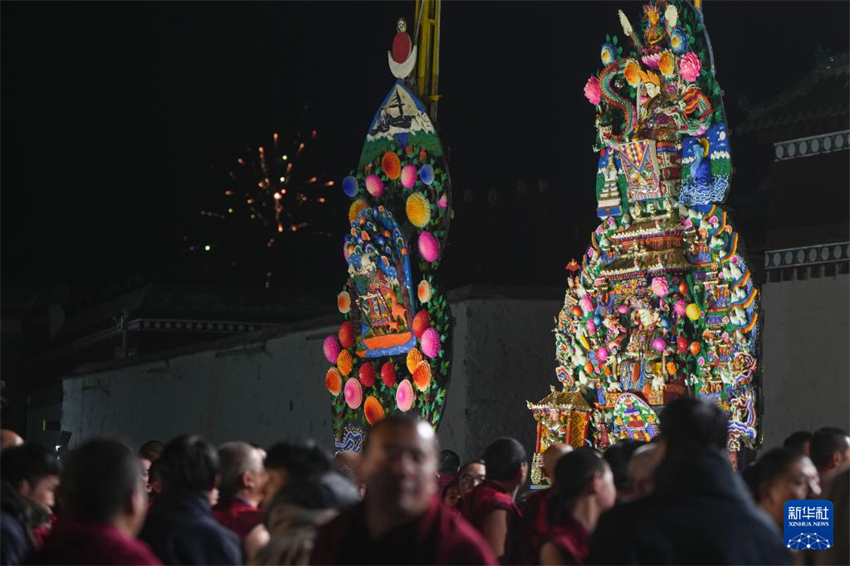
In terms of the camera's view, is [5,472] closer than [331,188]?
Yes

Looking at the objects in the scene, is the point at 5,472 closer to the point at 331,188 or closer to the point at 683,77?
the point at 683,77

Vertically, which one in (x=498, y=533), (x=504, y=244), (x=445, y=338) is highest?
(x=504, y=244)

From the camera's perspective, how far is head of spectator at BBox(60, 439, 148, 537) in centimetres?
516

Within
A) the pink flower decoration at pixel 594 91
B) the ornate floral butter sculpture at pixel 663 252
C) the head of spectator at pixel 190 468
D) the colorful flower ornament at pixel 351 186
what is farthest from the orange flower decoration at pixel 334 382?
the head of spectator at pixel 190 468

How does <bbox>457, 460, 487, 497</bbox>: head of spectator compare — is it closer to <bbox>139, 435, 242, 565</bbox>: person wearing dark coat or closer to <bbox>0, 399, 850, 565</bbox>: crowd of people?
<bbox>0, 399, 850, 565</bbox>: crowd of people

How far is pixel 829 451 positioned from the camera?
28.7 feet

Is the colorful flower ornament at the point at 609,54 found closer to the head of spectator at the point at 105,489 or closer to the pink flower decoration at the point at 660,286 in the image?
the pink flower decoration at the point at 660,286

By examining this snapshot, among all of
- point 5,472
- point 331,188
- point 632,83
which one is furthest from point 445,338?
point 331,188

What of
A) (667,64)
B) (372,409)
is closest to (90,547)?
(667,64)

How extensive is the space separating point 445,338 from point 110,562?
1216 cm

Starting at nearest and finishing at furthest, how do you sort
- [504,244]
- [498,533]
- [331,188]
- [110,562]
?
[110,562], [498,533], [504,244], [331,188]

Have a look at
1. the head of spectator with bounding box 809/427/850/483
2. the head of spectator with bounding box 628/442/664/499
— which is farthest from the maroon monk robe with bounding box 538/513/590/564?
the head of spectator with bounding box 809/427/850/483

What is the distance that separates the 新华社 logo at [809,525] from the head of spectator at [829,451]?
0.90 m

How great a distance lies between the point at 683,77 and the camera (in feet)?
46.6
